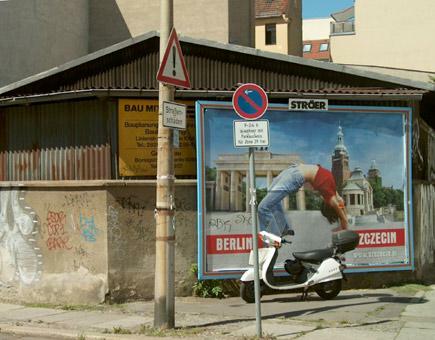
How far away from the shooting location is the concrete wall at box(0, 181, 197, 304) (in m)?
10.4

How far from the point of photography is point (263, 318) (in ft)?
29.7

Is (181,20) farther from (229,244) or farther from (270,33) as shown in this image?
(229,244)

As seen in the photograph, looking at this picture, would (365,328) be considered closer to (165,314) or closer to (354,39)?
(165,314)

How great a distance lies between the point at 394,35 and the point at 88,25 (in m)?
18.0

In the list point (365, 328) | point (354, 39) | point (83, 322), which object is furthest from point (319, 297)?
point (354, 39)

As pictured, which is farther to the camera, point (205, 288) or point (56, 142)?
point (56, 142)

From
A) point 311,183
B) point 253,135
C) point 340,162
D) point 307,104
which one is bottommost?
point 311,183

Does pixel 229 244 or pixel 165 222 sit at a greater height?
pixel 165 222

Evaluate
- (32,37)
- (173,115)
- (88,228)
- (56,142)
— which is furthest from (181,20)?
(173,115)

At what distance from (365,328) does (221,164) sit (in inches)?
155

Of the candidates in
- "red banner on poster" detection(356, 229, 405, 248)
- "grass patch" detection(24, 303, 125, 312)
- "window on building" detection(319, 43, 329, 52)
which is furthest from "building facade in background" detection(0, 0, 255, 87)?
"window on building" detection(319, 43, 329, 52)

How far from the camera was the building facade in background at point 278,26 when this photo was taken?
136ft

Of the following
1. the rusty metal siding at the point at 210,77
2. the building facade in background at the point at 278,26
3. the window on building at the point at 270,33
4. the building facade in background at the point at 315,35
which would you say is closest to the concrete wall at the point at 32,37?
the rusty metal siding at the point at 210,77

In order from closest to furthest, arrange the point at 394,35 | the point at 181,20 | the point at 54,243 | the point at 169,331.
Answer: the point at 169,331 < the point at 54,243 < the point at 181,20 < the point at 394,35
